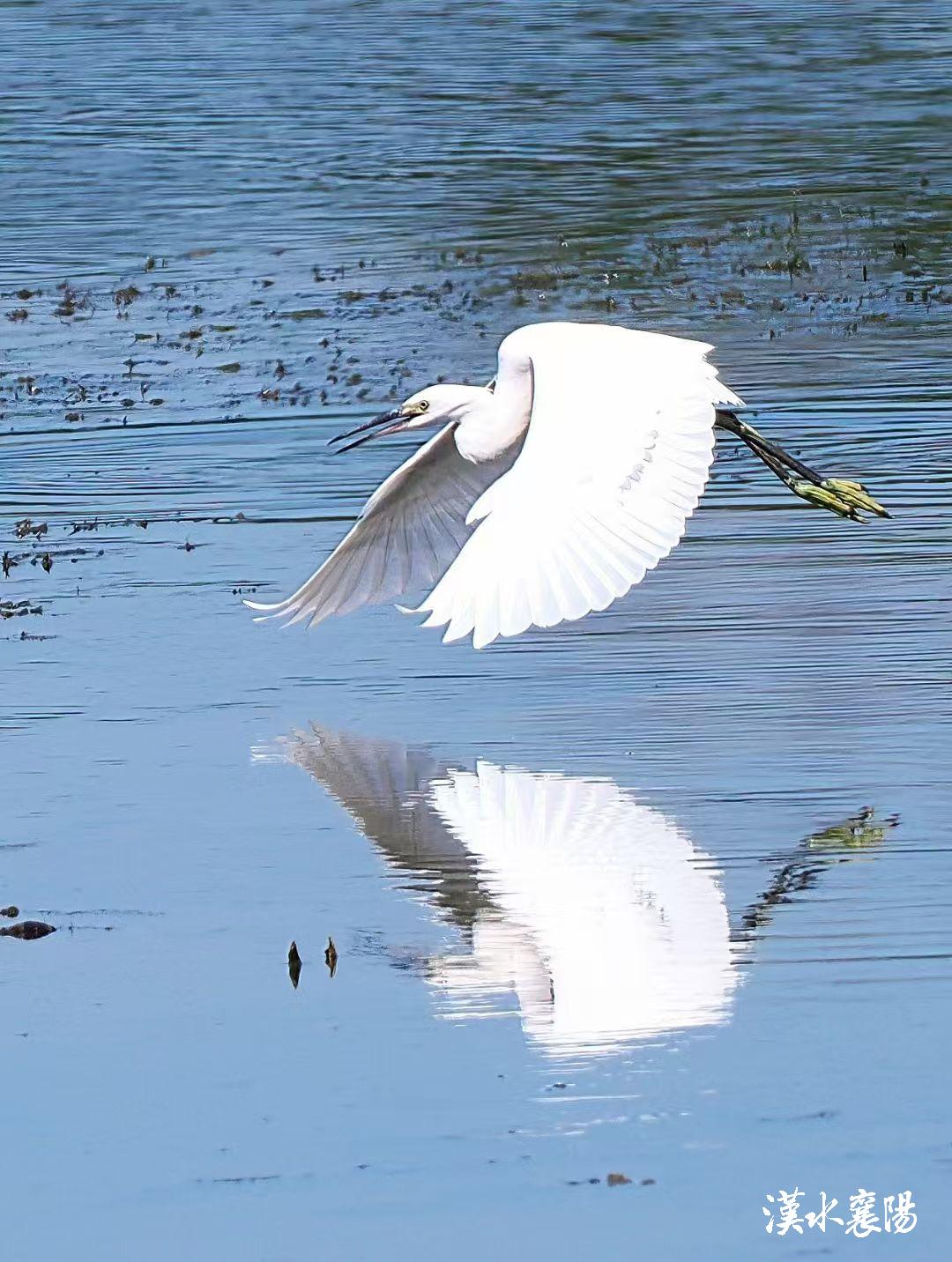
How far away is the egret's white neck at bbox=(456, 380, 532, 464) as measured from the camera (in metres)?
8.34

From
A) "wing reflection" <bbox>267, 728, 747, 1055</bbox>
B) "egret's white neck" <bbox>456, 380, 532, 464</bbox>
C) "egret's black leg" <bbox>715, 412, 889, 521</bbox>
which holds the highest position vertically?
"egret's white neck" <bbox>456, 380, 532, 464</bbox>

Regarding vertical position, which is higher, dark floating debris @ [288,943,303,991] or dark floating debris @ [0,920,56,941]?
dark floating debris @ [288,943,303,991]

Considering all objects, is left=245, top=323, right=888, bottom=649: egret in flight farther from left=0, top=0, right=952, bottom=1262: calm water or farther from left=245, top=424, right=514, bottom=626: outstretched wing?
left=0, top=0, right=952, bottom=1262: calm water

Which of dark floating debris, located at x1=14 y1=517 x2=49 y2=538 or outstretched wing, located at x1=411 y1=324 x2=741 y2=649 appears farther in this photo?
dark floating debris, located at x1=14 y1=517 x2=49 y2=538

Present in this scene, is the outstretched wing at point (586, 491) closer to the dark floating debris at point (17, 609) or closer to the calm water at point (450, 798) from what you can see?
the calm water at point (450, 798)

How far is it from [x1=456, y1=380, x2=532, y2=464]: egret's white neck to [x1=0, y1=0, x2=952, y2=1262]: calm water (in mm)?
634

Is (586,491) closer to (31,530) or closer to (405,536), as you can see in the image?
(405,536)

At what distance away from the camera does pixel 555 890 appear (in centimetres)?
611

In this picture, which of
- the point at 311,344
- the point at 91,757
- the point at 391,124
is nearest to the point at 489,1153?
the point at 91,757

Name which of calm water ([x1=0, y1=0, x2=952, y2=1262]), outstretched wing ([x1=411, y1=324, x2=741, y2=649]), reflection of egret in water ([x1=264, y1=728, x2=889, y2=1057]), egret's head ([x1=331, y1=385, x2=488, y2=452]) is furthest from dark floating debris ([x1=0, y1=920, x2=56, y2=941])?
egret's head ([x1=331, y1=385, x2=488, y2=452])

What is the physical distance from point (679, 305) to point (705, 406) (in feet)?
23.6

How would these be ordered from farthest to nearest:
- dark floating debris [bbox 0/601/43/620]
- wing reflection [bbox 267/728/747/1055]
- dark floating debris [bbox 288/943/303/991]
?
dark floating debris [bbox 0/601/43/620], dark floating debris [bbox 288/943/303/991], wing reflection [bbox 267/728/747/1055]

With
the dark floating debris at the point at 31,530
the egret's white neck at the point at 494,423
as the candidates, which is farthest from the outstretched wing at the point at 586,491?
the dark floating debris at the point at 31,530

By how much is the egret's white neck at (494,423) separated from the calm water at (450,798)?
2.08ft
